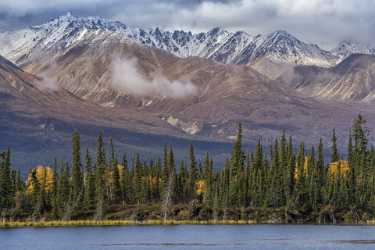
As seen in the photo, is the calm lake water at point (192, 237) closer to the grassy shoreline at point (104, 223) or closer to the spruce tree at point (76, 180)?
the grassy shoreline at point (104, 223)

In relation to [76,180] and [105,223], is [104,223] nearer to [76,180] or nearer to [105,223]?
[105,223]

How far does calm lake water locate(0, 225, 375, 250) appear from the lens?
12556 centimetres

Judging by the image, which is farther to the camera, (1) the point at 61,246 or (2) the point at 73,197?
(2) the point at 73,197

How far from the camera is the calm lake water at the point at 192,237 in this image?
412 ft

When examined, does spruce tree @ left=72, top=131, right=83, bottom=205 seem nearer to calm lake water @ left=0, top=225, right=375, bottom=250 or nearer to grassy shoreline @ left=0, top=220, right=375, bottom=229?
grassy shoreline @ left=0, top=220, right=375, bottom=229

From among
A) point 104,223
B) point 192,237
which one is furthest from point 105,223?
point 192,237

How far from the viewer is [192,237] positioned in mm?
144125

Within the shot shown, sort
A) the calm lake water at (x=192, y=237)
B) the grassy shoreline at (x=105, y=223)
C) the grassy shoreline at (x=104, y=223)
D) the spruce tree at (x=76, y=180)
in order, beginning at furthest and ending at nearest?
the spruce tree at (x=76, y=180), the grassy shoreline at (x=104, y=223), the grassy shoreline at (x=105, y=223), the calm lake water at (x=192, y=237)

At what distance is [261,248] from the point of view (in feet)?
391

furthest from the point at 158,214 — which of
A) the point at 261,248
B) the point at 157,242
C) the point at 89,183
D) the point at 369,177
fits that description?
the point at 261,248

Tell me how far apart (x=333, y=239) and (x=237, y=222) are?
50.7m

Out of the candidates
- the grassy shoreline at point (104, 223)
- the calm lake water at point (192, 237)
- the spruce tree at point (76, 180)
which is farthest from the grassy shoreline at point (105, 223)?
the calm lake water at point (192, 237)

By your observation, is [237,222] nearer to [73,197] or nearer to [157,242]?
→ [73,197]

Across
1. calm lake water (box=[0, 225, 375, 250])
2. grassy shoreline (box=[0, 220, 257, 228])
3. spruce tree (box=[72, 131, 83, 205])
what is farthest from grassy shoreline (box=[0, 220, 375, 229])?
calm lake water (box=[0, 225, 375, 250])
